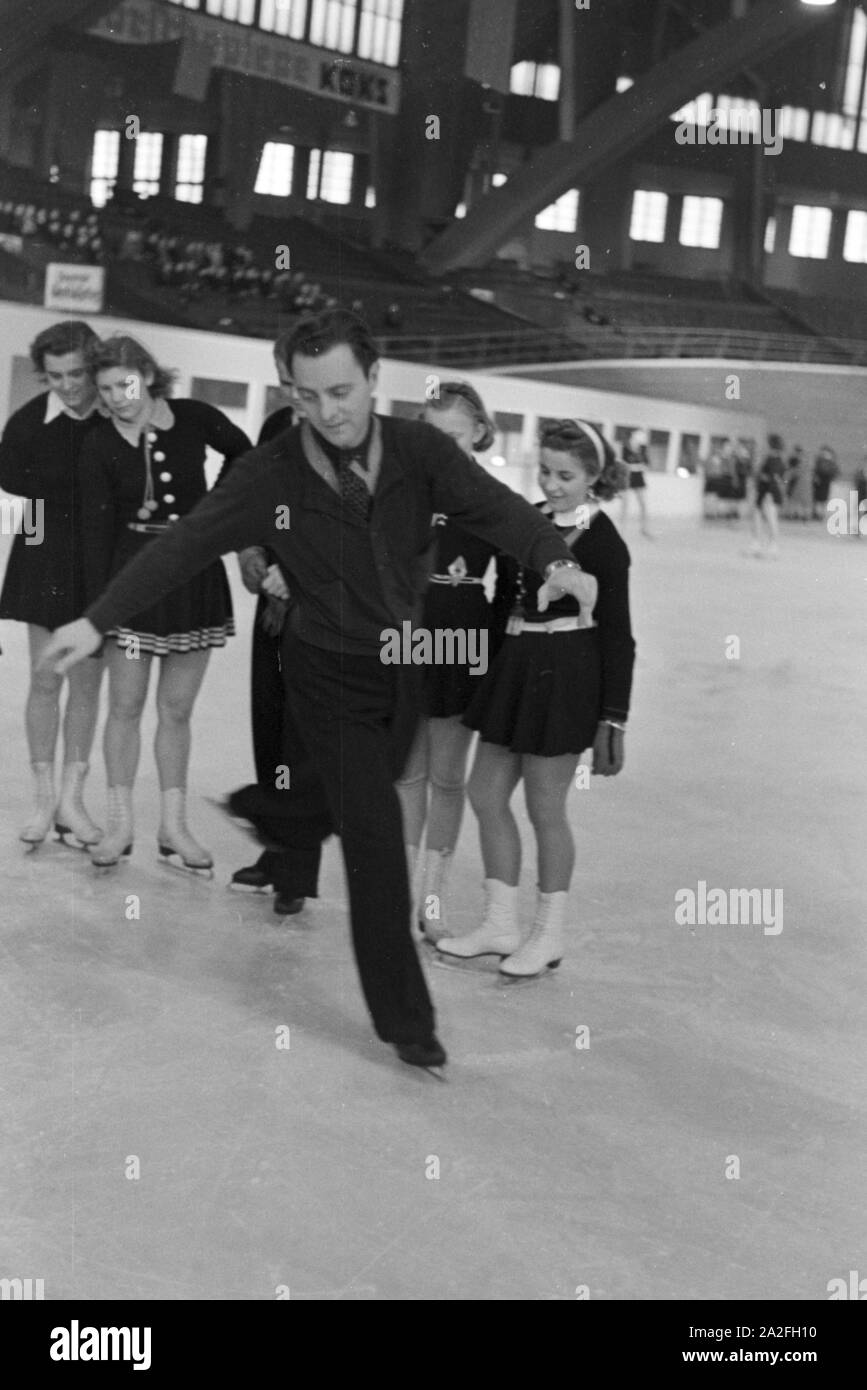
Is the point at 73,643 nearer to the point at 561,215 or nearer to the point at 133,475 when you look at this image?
the point at 133,475

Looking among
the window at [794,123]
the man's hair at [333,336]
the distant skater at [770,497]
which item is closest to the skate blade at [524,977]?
the distant skater at [770,497]

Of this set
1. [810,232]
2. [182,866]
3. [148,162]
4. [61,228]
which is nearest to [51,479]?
[182,866]

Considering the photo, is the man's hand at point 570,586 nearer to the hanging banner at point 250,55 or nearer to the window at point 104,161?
the hanging banner at point 250,55

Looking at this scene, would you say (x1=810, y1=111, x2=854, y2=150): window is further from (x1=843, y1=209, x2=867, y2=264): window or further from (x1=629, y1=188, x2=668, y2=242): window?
(x1=629, y1=188, x2=668, y2=242): window

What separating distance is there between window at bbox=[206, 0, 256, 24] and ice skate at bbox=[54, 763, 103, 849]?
2069mm

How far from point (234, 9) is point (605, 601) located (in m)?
2.16

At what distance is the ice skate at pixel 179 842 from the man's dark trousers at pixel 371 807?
3.65ft

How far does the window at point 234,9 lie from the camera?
12.5 ft

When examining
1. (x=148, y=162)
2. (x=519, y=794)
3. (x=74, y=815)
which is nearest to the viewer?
(x=74, y=815)

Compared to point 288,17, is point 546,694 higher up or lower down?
lower down

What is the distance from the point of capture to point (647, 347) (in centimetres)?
359

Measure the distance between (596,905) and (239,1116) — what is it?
4.35 feet

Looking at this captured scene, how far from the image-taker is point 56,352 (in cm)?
345

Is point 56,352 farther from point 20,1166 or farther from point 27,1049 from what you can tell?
point 20,1166
